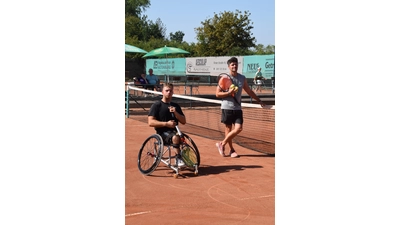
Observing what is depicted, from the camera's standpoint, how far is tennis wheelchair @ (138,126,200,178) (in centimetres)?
543

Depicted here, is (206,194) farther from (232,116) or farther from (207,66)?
(207,66)

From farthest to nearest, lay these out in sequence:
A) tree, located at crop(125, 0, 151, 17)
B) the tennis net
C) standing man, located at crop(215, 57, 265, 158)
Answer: the tennis net
standing man, located at crop(215, 57, 265, 158)
tree, located at crop(125, 0, 151, 17)

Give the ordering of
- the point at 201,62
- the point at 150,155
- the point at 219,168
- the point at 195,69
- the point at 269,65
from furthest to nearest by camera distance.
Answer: the point at 195,69 < the point at 201,62 < the point at 269,65 < the point at 219,168 < the point at 150,155

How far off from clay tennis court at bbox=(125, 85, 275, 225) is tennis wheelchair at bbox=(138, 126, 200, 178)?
0.08 meters

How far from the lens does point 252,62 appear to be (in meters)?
19.1

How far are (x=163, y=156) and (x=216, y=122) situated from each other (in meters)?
5.82

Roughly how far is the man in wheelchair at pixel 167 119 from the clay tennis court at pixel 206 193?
13.4 inches

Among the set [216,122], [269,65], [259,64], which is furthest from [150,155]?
[259,64]

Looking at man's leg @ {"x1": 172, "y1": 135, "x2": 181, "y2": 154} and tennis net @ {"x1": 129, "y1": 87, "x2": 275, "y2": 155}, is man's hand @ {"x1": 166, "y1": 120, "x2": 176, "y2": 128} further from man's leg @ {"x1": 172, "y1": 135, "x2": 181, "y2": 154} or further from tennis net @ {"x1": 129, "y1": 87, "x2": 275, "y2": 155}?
tennis net @ {"x1": 129, "y1": 87, "x2": 275, "y2": 155}

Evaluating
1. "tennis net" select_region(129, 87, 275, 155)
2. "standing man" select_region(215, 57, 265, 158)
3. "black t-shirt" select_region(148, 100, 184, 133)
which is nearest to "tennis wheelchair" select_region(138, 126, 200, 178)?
"black t-shirt" select_region(148, 100, 184, 133)

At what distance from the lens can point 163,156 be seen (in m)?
5.74
